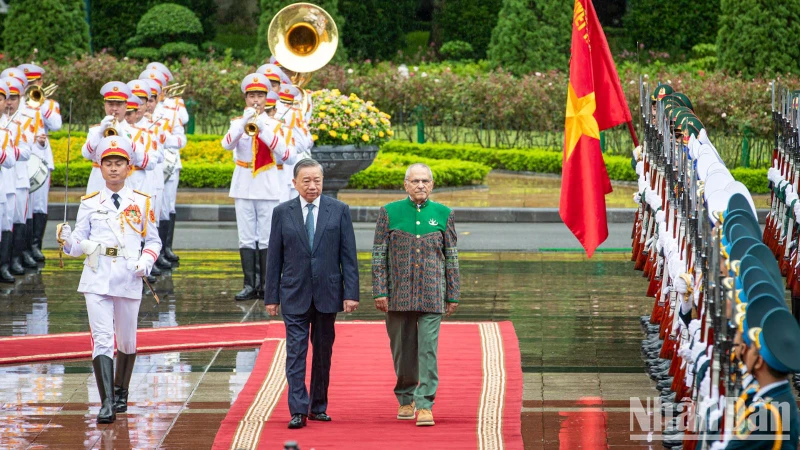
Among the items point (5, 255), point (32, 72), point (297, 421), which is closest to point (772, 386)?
point (297, 421)

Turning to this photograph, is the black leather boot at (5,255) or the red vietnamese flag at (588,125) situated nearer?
the red vietnamese flag at (588,125)

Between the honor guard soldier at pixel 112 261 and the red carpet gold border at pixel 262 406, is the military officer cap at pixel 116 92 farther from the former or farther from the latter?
the honor guard soldier at pixel 112 261

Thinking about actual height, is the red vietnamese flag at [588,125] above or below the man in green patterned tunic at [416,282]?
above

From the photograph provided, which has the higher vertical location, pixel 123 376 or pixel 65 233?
pixel 65 233

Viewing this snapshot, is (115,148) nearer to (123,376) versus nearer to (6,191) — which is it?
(123,376)

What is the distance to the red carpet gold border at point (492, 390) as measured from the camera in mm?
8141

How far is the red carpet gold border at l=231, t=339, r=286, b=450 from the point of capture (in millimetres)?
8086

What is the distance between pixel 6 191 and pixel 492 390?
22.0 feet

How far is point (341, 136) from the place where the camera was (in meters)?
17.5

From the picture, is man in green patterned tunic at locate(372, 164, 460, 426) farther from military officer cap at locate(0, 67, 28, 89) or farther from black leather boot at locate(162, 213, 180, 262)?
military officer cap at locate(0, 67, 28, 89)

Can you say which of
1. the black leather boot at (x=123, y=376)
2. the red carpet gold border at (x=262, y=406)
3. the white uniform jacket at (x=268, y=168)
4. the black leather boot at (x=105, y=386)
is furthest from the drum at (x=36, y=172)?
the black leather boot at (x=105, y=386)

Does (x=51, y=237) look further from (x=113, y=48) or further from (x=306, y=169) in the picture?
(x=113, y=48)

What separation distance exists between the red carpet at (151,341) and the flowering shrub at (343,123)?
5.85 m

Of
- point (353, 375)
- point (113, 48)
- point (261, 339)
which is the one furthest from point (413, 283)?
point (113, 48)
